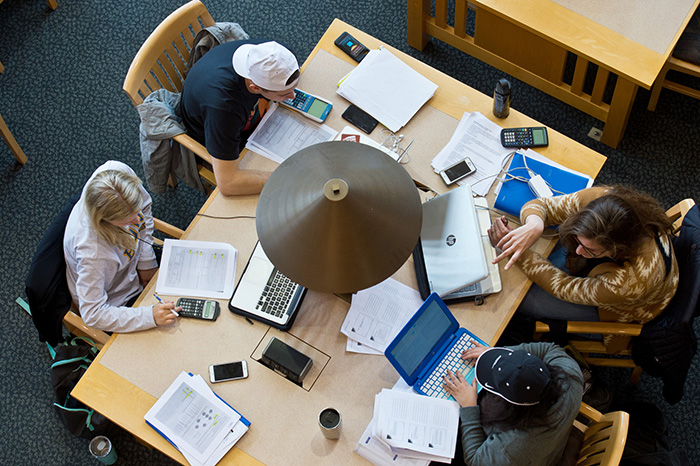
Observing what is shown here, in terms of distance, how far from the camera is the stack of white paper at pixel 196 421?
200cm

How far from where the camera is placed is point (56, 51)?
11.8ft

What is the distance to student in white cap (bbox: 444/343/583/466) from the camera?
1.86 meters

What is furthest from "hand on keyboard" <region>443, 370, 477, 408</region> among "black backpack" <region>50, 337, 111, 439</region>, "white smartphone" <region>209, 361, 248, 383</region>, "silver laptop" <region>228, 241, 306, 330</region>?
"black backpack" <region>50, 337, 111, 439</region>

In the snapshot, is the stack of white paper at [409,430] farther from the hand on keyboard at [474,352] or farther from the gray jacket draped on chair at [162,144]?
the gray jacket draped on chair at [162,144]

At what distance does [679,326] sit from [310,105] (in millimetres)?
1547

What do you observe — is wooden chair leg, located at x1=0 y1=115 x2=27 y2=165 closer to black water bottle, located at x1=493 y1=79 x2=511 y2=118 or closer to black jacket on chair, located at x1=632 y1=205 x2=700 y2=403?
black water bottle, located at x1=493 y1=79 x2=511 y2=118

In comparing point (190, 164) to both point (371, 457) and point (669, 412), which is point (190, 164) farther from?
point (669, 412)

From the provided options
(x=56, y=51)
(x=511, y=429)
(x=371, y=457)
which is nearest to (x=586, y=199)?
(x=511, y=429)

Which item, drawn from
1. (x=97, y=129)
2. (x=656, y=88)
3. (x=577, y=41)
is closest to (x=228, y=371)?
(x=97, y=129)

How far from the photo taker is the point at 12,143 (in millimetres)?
3178

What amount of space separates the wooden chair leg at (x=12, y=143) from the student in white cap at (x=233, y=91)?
49.3 inches

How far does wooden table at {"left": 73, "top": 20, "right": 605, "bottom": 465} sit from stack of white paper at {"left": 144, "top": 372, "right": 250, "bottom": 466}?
0.03 meters

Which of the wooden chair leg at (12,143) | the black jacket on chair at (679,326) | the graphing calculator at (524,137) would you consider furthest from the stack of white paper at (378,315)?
the wooden chair leg at (12,143)

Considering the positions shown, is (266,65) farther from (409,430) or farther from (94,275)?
(409,430)
